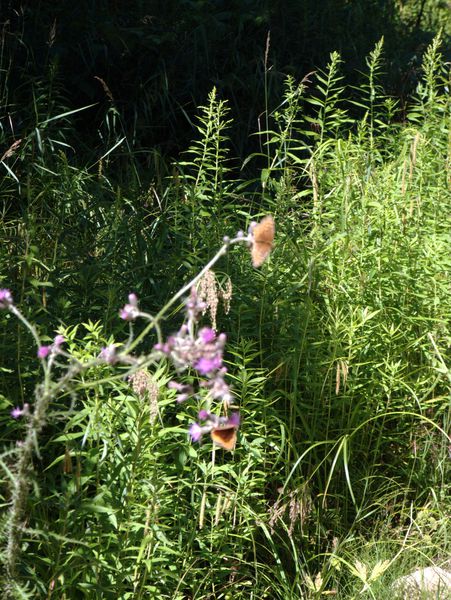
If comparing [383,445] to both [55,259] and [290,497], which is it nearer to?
[290,497]

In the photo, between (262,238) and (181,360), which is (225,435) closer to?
(181,360)

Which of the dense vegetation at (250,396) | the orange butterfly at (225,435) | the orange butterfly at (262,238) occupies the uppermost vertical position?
the orange butterfly at (262,238)

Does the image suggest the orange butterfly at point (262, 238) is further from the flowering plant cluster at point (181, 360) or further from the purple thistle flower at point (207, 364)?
the purple thistle flower at point (207, 364)

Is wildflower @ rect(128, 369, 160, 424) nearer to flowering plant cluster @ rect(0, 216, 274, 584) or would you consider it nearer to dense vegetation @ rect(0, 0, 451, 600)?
dense vegetation @ rect(0, 0, 451, 600)

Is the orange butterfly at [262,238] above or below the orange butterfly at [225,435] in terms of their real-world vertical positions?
above

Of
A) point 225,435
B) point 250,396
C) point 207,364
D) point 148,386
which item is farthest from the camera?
point 250,396

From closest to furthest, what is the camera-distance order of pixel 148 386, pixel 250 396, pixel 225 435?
pixel 225 435
pixel 148 386
pixel 250 396

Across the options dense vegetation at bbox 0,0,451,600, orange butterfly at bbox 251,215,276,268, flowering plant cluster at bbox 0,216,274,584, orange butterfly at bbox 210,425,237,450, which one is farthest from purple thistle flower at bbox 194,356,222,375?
dense vegetation at bbox 0,0,451,600

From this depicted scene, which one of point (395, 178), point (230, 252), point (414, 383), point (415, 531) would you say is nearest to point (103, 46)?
point (395, 178)

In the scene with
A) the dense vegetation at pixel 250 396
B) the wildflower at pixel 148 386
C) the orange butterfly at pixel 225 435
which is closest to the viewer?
the orange butterfly at pixel 225 435

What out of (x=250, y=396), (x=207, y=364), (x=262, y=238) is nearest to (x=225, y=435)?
(x=207, y=364)

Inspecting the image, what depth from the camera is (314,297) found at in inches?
138

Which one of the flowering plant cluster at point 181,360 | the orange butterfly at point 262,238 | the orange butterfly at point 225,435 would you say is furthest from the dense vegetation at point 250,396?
the orange butterfly at point 262,238

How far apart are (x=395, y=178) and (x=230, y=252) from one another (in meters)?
1.23
